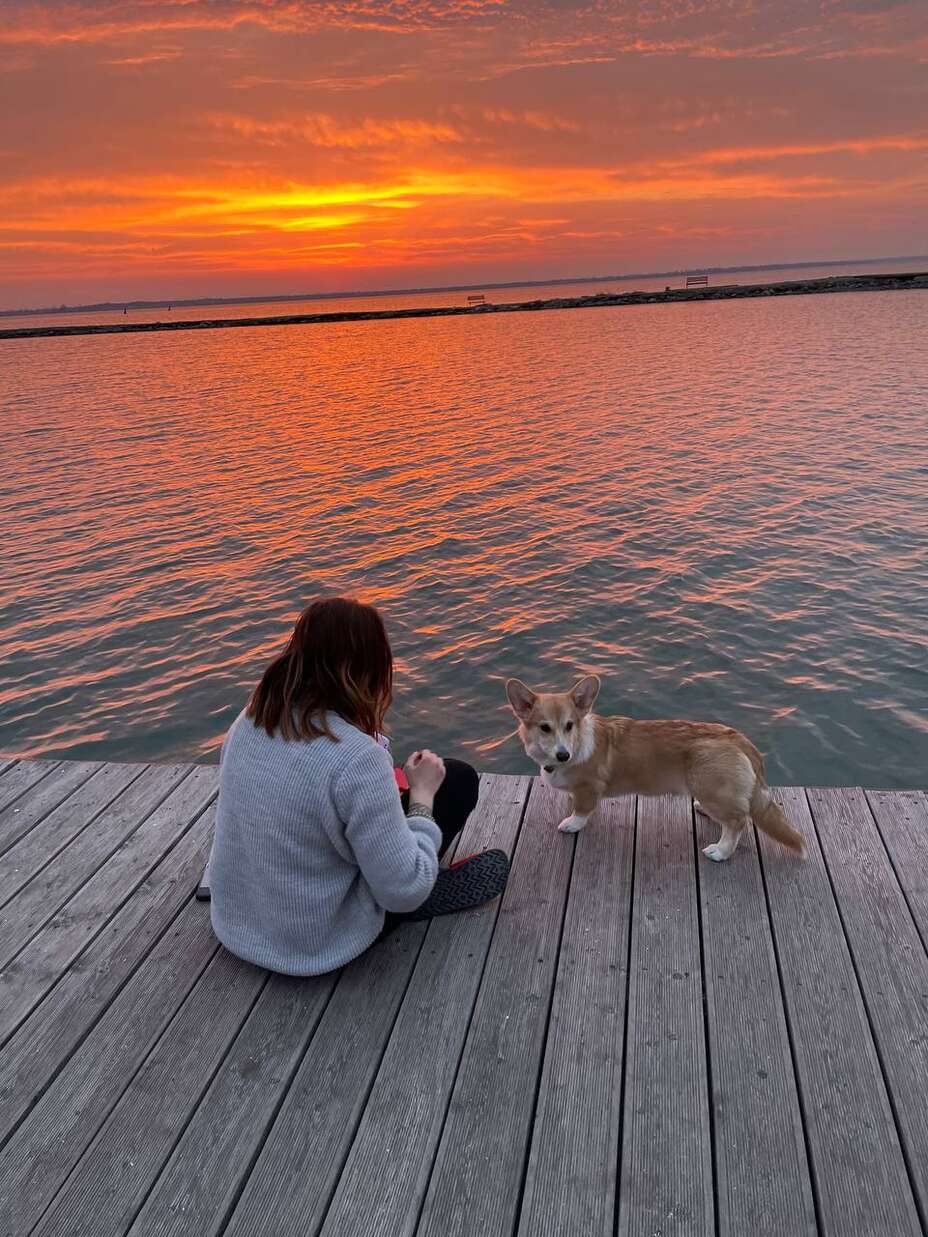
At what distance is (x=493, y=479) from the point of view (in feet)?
52.6

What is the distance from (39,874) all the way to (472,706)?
4.49 metres

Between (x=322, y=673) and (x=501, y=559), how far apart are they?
8.97m

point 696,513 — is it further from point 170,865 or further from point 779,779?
point 170,865

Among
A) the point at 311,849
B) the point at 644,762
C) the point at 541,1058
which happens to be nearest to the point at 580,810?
the point at 644,762

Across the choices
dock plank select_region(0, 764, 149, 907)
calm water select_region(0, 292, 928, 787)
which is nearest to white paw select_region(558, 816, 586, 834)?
dock plank select_region(0, 764, 149, 907)

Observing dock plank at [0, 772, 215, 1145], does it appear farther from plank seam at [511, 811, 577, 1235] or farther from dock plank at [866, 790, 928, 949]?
dock plank at [866, 790, 928, 949]

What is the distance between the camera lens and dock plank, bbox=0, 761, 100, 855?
4.37 m

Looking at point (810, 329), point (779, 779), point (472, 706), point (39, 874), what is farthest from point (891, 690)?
point (810, 329)

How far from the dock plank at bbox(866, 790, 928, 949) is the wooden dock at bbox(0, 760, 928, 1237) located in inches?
0.5

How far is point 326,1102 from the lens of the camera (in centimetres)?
268

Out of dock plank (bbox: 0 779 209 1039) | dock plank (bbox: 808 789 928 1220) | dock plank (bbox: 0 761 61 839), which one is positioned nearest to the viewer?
dock plank (bbox: 808 789 928 1220)

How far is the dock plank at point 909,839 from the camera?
3.48 meters

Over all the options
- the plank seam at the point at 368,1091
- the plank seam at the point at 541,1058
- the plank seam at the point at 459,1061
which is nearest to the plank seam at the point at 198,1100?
the plank seam at the point at 368,1091

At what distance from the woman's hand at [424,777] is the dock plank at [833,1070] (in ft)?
4.81
